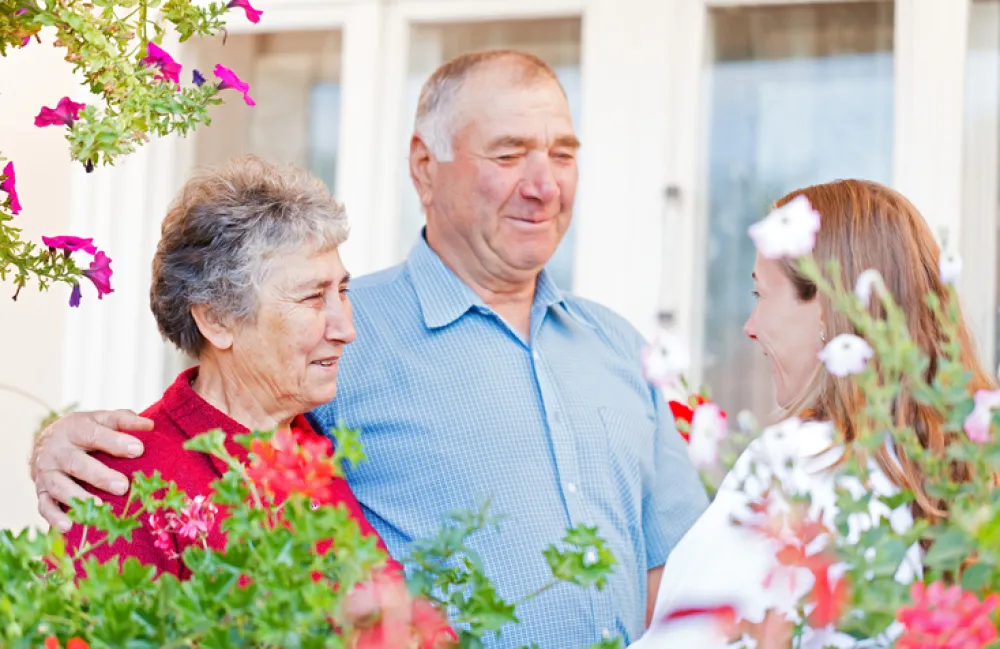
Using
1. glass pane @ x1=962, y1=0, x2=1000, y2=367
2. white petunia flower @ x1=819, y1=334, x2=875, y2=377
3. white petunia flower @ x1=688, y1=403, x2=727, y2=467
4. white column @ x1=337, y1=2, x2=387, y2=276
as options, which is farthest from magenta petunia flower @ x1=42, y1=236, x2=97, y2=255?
glass pane @ x1=962, y1=0, x2=1000, y2=367

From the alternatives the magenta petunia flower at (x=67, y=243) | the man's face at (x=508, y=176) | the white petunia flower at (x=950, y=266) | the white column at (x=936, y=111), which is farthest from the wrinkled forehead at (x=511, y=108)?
the white petunia flower at (x=950, y=266)

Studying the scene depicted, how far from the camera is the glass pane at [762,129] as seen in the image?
3557 mm

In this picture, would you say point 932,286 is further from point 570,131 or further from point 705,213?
point 705,213

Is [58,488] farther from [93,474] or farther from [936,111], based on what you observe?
[936,111]

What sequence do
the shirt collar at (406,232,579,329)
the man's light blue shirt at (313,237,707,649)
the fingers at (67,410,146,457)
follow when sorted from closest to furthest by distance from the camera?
the fingers at (67,410,146,457) < the man's light blue shirt at (313,237,707,649) < the shirt collar at (406,232,579,329)

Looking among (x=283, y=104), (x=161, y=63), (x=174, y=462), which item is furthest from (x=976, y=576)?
(x=283, y=104)

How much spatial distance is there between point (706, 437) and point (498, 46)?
2886 mm

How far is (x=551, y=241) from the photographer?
8.35ft

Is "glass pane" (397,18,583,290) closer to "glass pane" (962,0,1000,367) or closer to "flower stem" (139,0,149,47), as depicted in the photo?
"glass pane" (962,0,1000,367)

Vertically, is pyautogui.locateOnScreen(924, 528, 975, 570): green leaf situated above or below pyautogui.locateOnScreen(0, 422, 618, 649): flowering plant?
above

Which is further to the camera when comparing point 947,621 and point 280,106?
point 280,106

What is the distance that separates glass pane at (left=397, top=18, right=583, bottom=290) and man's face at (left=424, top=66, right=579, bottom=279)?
1.14 meters

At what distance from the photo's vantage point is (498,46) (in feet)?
12.6

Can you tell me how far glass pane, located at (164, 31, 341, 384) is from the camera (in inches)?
159
